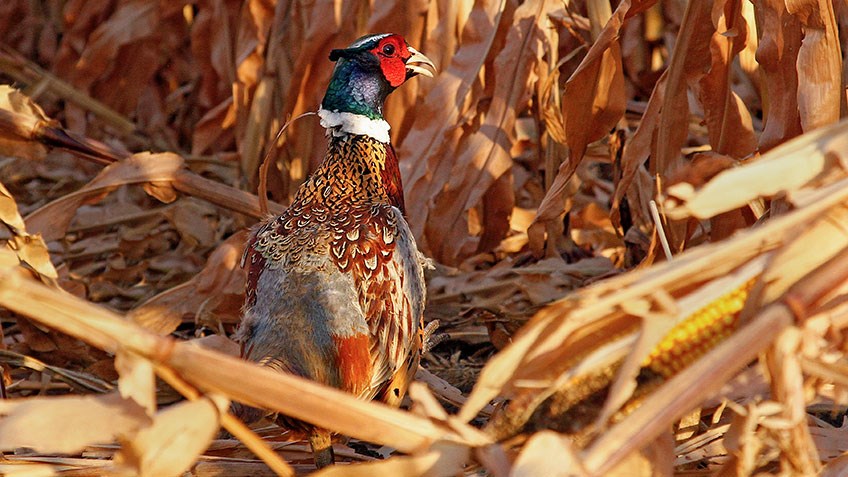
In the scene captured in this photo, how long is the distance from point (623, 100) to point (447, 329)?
38.2 inches

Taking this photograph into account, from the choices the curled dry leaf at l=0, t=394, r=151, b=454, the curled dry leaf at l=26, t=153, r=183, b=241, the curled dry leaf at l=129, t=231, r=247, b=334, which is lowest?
the curled dry leaf at l=129, t=231, r=247, b=334

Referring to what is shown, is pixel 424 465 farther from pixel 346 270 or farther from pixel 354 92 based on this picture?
pixel 354 92

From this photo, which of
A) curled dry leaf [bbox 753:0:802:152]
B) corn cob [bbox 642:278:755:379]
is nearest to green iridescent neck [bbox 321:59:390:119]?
curled dry leaf [bbox 753:0:802:152]

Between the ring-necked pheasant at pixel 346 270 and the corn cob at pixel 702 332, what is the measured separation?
991 millimetres

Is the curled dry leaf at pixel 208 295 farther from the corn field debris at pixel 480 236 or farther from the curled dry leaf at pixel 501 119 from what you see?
the curled dry leaf at pixel 501 119

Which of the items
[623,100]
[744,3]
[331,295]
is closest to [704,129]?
[623,100]

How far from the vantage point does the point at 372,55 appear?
2924mm

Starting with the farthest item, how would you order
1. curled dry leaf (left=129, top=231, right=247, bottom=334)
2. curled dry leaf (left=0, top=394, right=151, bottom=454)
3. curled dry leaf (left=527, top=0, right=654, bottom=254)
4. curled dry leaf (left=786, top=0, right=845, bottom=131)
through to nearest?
curled dry leaf (left=129, top=231, right=247, bottom=334) → curled dry leaf (left=527, top=0, right=654, bottom=254) → curled dry leaf (left=786, top=0, right=845, bottom=131) → curled dry leaf (left=0, top=394, right=151, bottom=454)

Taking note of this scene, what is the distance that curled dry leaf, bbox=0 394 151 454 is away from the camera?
3.92 ft

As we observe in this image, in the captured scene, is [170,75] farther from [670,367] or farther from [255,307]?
[670,367]

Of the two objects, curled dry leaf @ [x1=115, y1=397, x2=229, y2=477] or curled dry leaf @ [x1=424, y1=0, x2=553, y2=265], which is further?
curled dry leaf @ [x1=424, y1=0, x2=553, y2=265]

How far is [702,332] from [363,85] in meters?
1.65

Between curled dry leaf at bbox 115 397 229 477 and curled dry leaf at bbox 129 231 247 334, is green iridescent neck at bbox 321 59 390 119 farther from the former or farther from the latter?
curled dry leaf at bbox 115 397 229 477

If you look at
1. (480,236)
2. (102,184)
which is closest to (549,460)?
(102,184)
